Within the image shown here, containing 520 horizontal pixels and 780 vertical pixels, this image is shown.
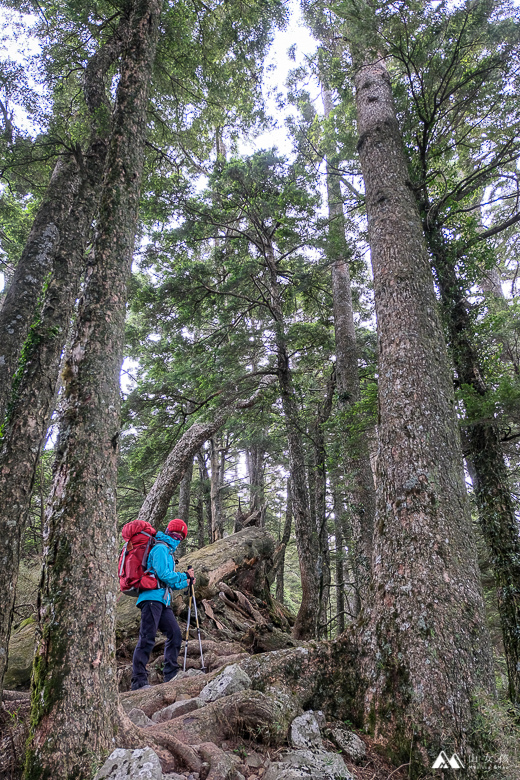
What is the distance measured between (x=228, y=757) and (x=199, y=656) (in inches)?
169

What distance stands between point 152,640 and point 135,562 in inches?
37.2

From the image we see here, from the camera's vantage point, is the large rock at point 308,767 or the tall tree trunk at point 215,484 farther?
the tall tree trunk at point 215,484

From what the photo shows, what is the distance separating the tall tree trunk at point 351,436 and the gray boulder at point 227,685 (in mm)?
4127

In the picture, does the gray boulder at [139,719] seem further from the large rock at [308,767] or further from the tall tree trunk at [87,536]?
the large rock at [308,767]

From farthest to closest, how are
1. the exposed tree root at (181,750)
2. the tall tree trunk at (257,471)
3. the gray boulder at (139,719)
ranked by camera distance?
1. the tall tree trunk at (257,471)
2. the gray boulder at (139,719)
3. the exposed tree root at (181,750)

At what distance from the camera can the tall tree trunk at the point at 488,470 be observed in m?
4.94

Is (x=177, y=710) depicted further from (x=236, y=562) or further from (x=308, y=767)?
(x=236, y=562)

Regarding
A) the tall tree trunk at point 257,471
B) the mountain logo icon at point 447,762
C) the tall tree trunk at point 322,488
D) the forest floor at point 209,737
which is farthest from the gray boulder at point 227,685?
the tall tree trunk at point 257,471

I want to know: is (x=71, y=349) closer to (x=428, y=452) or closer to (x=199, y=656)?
(x=428, y=452)

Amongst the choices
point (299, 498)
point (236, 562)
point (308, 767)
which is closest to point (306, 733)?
point (308, 767)

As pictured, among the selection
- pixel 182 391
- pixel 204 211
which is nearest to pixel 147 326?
pixel 182 391

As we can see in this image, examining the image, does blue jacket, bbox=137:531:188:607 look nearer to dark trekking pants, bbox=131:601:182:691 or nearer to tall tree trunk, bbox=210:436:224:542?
dark trekking pants, bbox=131:601:182:691

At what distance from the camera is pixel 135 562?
519cm

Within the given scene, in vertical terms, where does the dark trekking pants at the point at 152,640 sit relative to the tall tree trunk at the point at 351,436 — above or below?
below
